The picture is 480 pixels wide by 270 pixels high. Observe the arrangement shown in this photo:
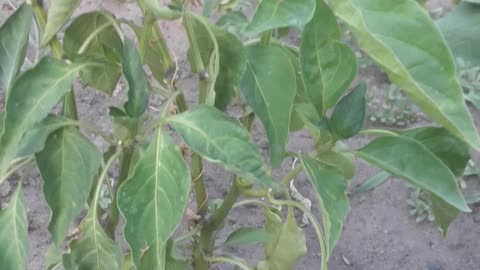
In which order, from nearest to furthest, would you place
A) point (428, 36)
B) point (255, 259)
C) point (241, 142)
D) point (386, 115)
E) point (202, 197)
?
point (428, 36)
point (241, 142)
point (202, 197)
point (255, 259)
point (386, 115)

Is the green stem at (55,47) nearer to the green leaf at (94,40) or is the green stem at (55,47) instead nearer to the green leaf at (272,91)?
the green leaf at (94,40)

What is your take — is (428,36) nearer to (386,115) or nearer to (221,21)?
(221,21)

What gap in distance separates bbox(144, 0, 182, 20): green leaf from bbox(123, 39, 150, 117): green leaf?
0.17 ft

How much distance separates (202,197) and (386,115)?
1.02m

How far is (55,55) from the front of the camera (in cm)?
113

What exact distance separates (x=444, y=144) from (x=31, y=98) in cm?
55

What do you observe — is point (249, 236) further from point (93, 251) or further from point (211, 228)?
point (93, 251)

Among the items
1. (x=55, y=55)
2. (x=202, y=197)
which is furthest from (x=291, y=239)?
(x=55, y=55)

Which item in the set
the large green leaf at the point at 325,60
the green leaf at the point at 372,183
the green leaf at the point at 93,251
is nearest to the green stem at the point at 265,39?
the large green leaf at the point at 325,60

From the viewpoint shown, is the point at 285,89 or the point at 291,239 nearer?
the point at 285,89

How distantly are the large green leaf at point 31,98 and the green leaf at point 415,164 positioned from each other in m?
0.39

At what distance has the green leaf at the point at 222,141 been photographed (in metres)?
0.93

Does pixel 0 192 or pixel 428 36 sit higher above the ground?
pixel 428 36

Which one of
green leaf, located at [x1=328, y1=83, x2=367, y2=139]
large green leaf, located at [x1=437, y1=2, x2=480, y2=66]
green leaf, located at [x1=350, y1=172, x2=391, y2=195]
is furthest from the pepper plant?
green leaf, located at [x1=350, y1=172, x2=391, y2=195]
